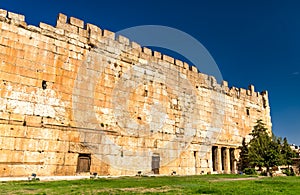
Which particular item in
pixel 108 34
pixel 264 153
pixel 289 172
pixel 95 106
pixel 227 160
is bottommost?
pixel 289 172

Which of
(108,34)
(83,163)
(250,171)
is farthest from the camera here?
(250,171)

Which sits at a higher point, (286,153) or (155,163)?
(286,153)

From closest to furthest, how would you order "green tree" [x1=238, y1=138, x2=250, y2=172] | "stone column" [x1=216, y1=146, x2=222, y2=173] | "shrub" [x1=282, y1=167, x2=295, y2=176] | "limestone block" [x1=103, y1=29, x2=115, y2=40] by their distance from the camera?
1. "limestone block" [x1=103, y1=29, x2=115, y2=40]
2. "stone column" [x1=216, y1=146, x2=222, y2=173]
3. "shrub" [x1=282, y1=167, x2=295, y2=176]
4. "green tree" [x1=238, y1=138, x2=250, y2=172]

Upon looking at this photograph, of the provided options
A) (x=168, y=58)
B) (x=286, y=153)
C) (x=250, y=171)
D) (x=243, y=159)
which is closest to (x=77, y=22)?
(x=168, y=58)

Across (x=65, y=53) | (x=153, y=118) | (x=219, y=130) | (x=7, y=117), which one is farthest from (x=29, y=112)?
(x=219, y=130)

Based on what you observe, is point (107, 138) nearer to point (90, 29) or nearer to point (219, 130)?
point (90, 29)

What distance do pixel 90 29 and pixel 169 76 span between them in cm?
647

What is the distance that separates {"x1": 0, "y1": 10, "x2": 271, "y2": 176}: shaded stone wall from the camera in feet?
38.0

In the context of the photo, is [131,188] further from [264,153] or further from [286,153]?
[286,153]

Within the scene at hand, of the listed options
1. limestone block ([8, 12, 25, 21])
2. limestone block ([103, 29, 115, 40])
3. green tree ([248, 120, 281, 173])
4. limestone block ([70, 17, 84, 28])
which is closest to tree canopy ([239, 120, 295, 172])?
green tree ([248, 120, 281, 173])

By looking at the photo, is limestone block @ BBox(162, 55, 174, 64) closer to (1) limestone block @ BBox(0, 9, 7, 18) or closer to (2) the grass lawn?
(1) limestone block @ BBox(0, 9, 7, 18)

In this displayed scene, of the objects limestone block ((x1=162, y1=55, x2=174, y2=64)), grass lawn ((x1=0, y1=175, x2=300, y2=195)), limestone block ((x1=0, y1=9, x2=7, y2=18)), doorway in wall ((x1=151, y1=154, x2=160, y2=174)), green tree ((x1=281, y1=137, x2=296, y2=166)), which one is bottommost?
grass lawn ((x1=0, y1=175, x2=300, y2=195))

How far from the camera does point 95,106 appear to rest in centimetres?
1391

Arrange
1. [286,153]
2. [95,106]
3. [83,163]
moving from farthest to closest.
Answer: [286,153]
[95,106]
[83,163]
